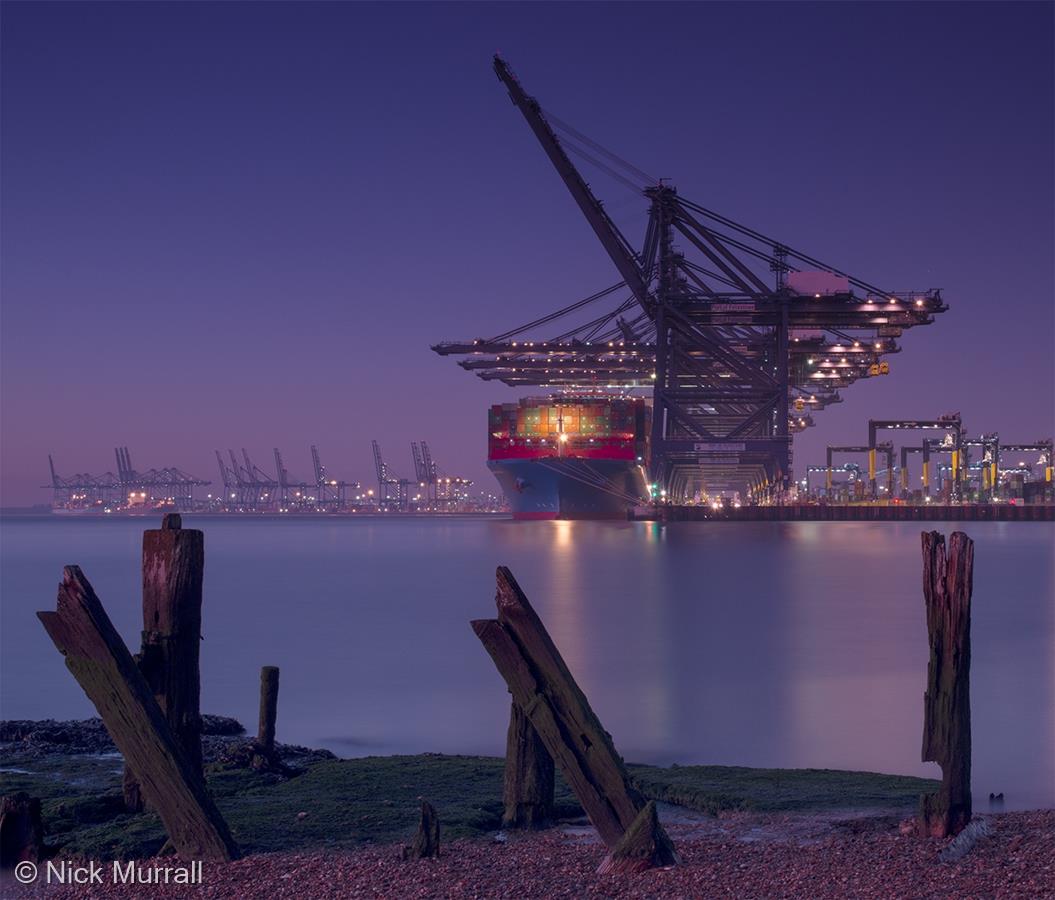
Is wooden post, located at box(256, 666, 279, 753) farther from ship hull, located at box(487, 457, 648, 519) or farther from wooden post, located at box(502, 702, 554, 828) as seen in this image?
ship hull, located at box(487, 457, 648, 519)

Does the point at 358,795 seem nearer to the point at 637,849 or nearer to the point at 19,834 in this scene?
the point at 19,834

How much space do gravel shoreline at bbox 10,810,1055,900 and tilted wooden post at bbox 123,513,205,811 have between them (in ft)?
3.30

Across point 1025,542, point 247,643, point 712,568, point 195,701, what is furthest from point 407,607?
point 1025,542

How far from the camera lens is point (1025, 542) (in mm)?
68312

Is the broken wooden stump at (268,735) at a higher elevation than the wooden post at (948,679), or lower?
lower

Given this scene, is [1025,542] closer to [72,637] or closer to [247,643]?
[247,643]

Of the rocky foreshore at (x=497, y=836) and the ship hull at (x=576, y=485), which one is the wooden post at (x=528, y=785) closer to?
the rocky foreshore at (x=497, y=836)

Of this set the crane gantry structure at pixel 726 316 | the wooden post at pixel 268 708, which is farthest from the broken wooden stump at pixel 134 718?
the crane gantry structure at pixel 726 316

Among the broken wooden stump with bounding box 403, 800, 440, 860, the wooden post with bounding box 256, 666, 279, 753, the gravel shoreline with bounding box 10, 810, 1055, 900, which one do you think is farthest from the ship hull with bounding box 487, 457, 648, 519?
the broken wooden stump with bounding box 403, 800, 440, 860

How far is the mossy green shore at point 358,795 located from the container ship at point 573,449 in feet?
294

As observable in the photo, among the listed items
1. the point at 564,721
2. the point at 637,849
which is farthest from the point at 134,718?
the point at 637,849

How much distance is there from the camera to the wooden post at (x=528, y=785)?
23.3ft

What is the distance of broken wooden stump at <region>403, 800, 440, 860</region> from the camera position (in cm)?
643

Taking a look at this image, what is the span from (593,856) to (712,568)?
3857 centimetres
